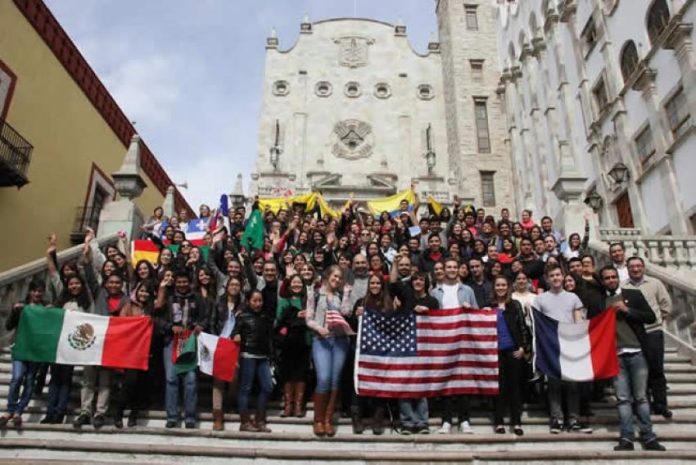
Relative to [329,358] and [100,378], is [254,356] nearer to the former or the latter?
[329,358]

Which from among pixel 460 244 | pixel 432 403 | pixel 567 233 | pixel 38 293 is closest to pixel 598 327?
pixel 432 403

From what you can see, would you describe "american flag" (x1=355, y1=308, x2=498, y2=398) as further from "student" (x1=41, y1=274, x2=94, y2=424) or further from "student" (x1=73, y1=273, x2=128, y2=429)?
"student" (x1=41, y1=274, x2=94, y2=424)

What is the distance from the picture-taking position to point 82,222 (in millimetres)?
18422

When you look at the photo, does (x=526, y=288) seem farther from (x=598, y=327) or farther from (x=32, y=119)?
(x=32, y=119)

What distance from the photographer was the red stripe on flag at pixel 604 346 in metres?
5.77

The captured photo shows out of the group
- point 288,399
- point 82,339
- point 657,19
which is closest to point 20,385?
point 82,339

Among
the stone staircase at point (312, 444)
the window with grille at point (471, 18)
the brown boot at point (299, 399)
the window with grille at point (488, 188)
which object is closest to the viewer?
the stone staircase at point (312, 444)

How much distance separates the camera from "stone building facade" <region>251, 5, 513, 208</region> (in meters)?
31.0

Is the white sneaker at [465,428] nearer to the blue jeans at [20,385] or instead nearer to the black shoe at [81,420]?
the black shoe at [81,420]

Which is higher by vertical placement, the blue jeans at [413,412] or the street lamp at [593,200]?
the street lamp at [593,200]

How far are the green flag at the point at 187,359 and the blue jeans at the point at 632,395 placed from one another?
4517mm

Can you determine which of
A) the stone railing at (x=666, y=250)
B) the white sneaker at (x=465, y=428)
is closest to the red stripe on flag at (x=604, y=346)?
the white sneaker at (x=465, y=428)

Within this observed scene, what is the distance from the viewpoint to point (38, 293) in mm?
6621

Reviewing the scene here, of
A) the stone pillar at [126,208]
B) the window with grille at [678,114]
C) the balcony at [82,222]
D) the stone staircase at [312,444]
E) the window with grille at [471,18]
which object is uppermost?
the window with grille at [471,18]
